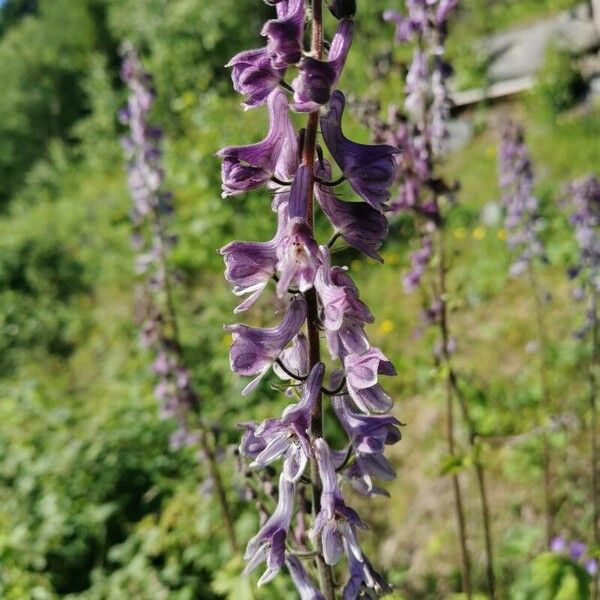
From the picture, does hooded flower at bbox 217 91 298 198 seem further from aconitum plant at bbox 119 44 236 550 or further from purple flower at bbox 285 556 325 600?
aconitum plant at bbox 119 44 236 550

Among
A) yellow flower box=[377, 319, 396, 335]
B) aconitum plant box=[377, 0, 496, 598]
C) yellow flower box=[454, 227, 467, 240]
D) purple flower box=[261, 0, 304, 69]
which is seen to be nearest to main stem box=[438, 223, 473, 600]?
aconitum plant box=[377, 0, 496, 598]

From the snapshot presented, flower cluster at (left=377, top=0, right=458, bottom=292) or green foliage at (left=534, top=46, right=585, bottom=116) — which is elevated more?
green foliage at (left=534, top=46, right=585, bottom=116)

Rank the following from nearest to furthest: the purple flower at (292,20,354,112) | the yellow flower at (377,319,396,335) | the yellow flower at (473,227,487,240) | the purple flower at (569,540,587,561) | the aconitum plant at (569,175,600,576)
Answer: the purple flower at (292,20,354,112), the purple flower at (569,540,587,561), the aconitum plant at (569,175,600,576), the yellow flower at (377,319,396,335), the yellow flower at (473,227,487,240)

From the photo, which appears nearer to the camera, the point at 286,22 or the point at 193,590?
the point at 286,22

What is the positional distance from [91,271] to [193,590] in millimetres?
9372

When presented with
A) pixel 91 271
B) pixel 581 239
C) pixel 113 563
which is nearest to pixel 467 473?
pixel 581 239

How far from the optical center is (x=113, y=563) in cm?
470

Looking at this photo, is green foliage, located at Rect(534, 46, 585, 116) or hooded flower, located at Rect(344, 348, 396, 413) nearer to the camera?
hooded flower, located at Rect(344, 348, 396, 413)

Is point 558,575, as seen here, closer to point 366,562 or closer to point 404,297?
point 366,562

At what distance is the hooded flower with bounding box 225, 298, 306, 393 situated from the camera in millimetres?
1465

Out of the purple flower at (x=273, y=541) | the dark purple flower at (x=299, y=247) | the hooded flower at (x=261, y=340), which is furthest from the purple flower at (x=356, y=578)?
the dark purple flower at (x=299, y=247)

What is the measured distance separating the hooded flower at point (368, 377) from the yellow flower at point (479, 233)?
26.0ft

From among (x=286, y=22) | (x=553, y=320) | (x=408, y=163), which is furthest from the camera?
(x=553, y=320)

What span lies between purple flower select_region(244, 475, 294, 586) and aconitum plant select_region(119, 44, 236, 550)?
7.91 ft
